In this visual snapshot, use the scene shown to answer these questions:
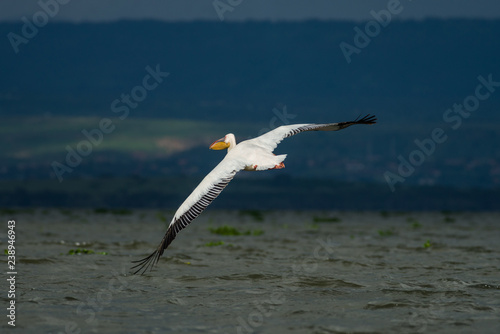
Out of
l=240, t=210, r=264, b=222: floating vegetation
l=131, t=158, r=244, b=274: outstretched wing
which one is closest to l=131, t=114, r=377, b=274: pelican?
l=131, t=158, r=244, b=274: outstretched wing

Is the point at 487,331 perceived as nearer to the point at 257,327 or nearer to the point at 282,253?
the point at 257,327

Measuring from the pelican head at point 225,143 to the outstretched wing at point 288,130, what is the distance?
1.39ft

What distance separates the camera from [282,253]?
72.0 feet

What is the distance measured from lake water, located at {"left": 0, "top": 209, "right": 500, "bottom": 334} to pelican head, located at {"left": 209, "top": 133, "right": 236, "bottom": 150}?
2.59 metres

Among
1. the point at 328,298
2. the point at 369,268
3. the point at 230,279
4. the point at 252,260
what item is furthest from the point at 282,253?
the point at 328,298

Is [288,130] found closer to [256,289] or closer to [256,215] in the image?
[256,289]

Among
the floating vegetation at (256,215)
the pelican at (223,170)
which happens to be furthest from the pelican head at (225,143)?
the floating vegetation at (256,215)

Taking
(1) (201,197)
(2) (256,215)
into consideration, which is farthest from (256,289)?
(2) (256,215)

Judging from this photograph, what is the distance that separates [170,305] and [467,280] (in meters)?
6.32

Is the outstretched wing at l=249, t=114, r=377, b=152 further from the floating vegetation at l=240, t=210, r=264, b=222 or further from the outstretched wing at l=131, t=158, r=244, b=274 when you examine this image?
the floating vegetation at l=240, t=210, r=264, b=222

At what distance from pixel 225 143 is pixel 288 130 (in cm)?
149

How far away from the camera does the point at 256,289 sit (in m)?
14.8

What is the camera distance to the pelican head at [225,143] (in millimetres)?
14124

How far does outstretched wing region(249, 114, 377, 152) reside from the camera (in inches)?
563
